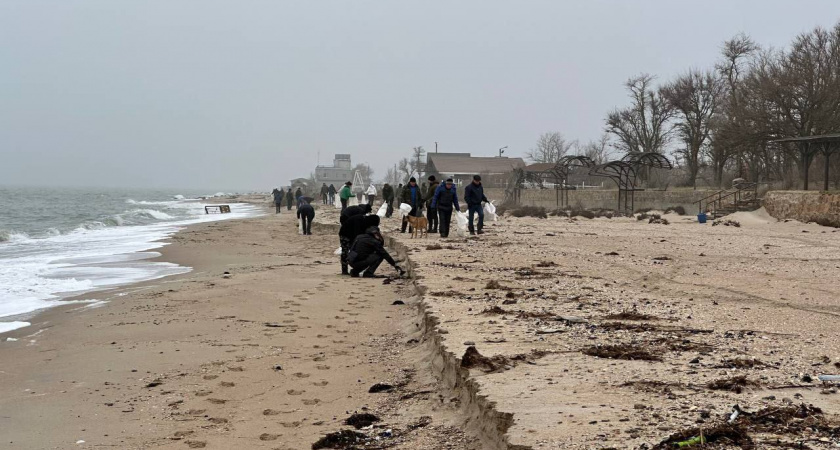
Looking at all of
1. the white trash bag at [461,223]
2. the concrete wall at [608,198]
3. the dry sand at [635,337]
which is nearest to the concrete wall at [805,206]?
the concrete wall at [608,198]

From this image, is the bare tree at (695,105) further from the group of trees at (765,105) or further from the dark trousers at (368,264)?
the dark trousers at (368,264)

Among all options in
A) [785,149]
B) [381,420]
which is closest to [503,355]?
[381,420]

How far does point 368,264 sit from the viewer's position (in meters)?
13.0

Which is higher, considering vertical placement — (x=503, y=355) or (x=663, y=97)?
(x=663, y=97)

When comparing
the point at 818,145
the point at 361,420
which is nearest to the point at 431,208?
the point at 361,420

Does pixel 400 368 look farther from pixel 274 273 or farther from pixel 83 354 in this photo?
pixel 274 273

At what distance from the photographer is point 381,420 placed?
15.9ft

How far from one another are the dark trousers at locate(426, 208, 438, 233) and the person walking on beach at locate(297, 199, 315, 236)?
5161mm

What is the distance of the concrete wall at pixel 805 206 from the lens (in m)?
22.7

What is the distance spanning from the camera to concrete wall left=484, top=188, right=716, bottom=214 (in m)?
35.9

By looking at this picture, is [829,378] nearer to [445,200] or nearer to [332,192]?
[445,200]

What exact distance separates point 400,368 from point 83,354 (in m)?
3.48

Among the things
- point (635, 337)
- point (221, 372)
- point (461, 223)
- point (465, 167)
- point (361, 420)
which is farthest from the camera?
point (465, 167)

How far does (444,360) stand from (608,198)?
3812cm
